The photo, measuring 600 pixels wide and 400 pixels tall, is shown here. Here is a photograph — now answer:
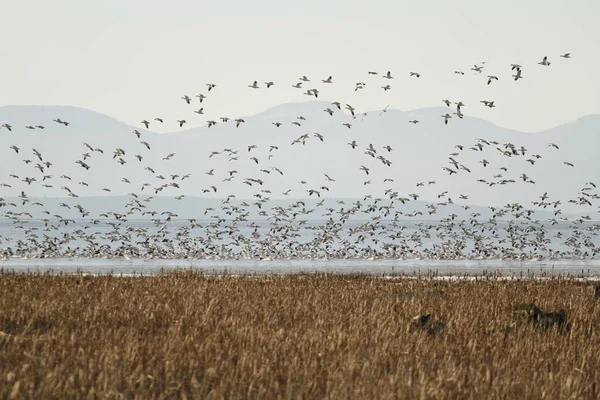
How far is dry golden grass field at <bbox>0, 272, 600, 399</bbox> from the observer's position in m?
10.1

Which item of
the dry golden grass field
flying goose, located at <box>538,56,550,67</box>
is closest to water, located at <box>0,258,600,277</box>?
flying goose, located at <box>538,56,550,67</box>

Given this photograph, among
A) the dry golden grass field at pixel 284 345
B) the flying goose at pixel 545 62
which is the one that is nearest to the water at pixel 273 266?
the flying goose at pixel 545 62

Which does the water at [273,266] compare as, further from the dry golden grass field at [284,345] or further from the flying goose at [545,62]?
the dry golden grass field at [284,345]

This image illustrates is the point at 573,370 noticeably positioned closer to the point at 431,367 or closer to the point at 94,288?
the point at 431,367

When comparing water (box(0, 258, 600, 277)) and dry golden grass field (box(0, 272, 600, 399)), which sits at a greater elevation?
dry golden grass field (box(0, 272, 600, 399))

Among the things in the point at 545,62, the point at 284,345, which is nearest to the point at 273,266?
the point at 545,62

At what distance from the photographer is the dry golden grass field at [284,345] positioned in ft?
33.1

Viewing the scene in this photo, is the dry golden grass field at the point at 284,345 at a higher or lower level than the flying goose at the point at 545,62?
lower

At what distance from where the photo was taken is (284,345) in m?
12.7

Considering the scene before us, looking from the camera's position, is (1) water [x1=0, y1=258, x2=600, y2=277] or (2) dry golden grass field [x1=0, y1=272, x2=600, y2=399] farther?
(1) water [x1=0, y1=258, x2=600, y2=277]

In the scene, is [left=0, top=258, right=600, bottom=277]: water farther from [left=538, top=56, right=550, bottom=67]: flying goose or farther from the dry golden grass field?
the dry golden grass field

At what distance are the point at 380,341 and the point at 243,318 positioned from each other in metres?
2.94

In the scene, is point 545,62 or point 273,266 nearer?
point 545,62

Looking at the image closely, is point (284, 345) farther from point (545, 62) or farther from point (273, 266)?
point (273, 266)
